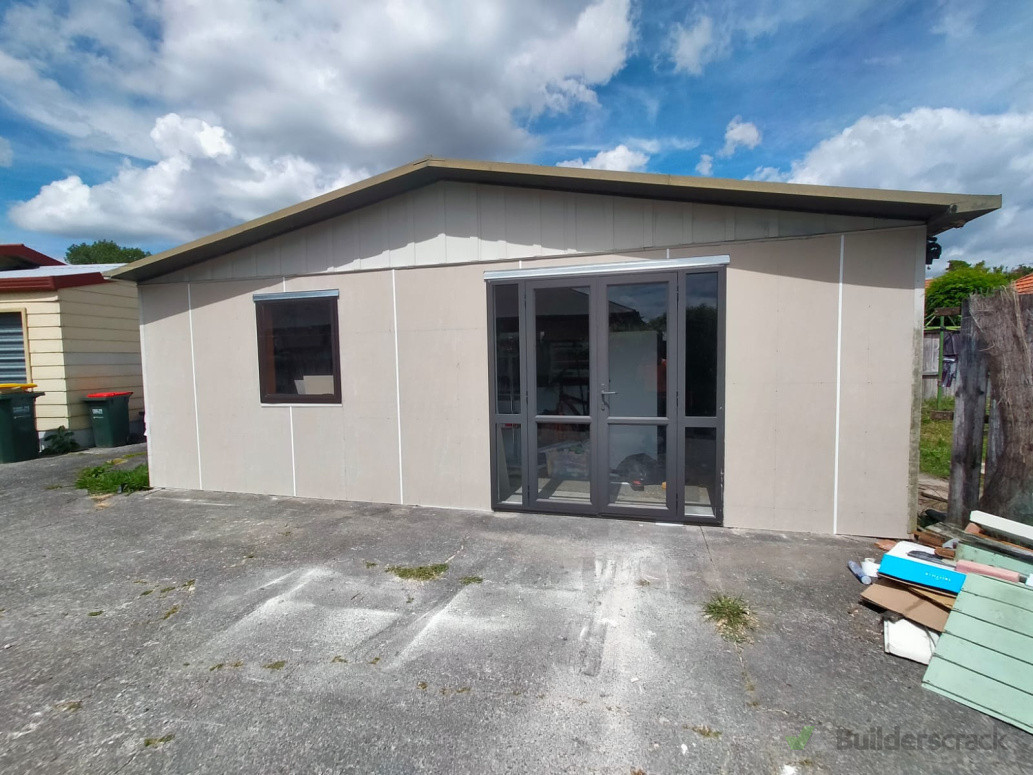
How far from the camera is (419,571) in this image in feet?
11.9

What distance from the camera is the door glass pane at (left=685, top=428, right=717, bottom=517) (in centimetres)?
438


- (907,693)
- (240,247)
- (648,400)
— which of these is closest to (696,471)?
(648,400)

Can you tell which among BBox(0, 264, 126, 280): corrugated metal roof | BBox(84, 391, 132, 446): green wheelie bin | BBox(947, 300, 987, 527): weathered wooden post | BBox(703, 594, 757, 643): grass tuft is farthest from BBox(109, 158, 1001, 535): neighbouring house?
BBox(0, 264, 126, 280): corrugated metal roof

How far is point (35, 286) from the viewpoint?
27.7 ft

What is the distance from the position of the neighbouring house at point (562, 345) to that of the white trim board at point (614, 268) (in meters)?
0.02

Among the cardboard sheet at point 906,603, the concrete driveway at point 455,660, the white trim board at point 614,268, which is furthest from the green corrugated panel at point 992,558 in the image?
the white trim board at point 614,268

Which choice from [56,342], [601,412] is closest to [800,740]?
[601,412]

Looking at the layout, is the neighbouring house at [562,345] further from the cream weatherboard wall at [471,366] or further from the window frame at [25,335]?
the window frame at [25,335]

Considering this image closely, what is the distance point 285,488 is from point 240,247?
2883mm

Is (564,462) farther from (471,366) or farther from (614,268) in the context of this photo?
(614,268)

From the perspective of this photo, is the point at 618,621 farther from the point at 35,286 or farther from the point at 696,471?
the point at 35,286

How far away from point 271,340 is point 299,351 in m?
0.37

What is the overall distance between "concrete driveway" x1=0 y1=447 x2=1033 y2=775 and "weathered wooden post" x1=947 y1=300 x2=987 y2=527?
886 mm

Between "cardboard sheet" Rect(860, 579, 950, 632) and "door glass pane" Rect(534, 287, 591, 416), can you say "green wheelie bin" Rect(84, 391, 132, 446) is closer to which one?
"door glass pane" Rect(534, 287, 591, 416)
